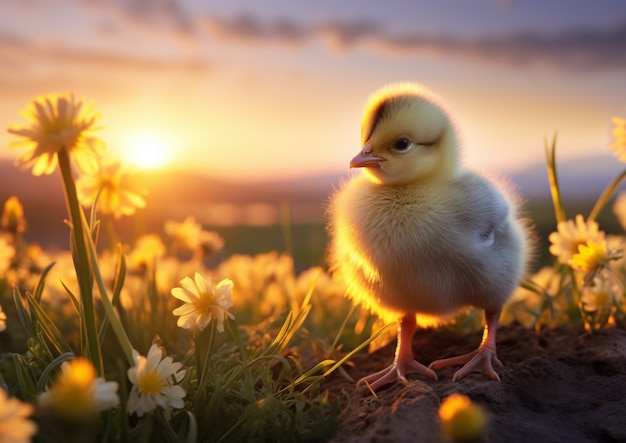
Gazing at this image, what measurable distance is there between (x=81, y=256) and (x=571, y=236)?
228cm

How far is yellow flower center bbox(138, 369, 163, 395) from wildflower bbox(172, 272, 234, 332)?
263mm

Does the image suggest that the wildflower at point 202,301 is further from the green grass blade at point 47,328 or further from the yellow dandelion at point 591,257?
the yellow dandelion at point 591,257

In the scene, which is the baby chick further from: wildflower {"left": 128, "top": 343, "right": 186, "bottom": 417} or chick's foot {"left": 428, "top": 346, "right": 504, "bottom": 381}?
wildflower {"left": 128, "top": 343, "right": 186, "bottom": 417}

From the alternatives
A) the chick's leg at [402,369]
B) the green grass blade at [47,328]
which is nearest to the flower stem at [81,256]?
the green grass blade at [47,328]

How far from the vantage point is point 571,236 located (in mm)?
3127

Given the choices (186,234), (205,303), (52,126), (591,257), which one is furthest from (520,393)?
(186,234)

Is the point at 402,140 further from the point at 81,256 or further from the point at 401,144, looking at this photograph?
the point at 81,256

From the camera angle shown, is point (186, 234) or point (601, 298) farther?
point (186, 234)

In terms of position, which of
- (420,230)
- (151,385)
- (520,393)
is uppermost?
(420,230)

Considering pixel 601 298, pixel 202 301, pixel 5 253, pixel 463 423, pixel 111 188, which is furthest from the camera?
pixel 5 253

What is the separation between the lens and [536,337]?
3018 millimetres

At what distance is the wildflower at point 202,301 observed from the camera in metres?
2.15

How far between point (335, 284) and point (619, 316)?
174 cm

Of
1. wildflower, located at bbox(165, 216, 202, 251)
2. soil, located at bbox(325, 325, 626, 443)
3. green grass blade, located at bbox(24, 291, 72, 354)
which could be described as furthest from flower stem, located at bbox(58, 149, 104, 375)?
wildflower, located at bbox(165, 216, 202, 251)
